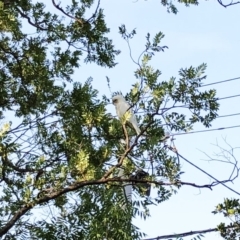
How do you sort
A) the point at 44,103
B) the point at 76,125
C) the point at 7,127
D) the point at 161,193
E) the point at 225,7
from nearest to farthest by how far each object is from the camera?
the point at 7,127 → the point at 161,193 → the point at 76,125 → the point at 225,7 → the point at 44,103

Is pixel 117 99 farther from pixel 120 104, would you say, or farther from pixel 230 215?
pixel 230 215

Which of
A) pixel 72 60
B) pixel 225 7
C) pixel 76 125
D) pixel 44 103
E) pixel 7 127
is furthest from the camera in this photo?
pixel 72 60

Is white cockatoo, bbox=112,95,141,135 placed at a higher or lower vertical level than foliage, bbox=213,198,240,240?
higher

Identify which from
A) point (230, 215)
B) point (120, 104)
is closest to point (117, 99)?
point (120, 104)

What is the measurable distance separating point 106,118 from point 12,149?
0.42m

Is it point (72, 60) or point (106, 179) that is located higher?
point (72, 60)

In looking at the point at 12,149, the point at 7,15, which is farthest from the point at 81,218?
the point at 7,15

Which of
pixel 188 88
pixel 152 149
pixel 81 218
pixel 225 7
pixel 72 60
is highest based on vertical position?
pixel 72 60

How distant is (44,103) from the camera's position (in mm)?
3156

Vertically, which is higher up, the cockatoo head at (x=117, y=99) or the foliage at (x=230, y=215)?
the cockatoo head at (x=117, y=99)

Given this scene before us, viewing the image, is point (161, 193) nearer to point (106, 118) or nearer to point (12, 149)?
point (106, 118)

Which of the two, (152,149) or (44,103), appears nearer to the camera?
(152,149)

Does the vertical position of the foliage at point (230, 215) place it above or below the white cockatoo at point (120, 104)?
below

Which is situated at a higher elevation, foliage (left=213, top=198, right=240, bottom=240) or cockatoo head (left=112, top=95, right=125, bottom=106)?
cockatoo head (left=112, top=95, right=125, bottom=106)
